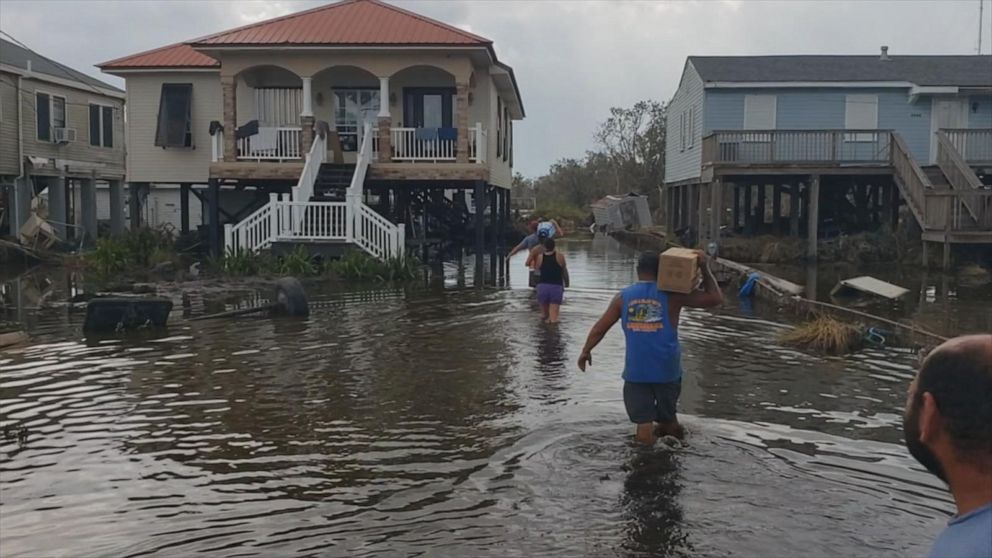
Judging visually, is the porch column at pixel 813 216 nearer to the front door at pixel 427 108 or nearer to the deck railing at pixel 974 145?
the deck railing at pixel 974 145

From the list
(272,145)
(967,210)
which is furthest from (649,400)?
(272,145)

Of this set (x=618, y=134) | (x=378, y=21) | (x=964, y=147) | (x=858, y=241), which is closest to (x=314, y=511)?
(x=378, y=21)

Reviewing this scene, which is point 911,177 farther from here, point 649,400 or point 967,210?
point 649,400

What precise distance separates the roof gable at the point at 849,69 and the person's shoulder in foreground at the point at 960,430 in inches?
1182

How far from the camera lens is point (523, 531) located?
610 centimetres

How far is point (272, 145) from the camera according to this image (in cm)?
2584

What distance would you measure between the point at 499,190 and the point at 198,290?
1696cm

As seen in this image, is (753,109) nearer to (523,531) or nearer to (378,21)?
(378,21)

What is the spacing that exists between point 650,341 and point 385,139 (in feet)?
60.6

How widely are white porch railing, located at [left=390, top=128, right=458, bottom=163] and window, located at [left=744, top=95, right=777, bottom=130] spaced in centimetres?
1074

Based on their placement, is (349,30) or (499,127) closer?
(349,30)

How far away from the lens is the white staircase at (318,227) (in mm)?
22719

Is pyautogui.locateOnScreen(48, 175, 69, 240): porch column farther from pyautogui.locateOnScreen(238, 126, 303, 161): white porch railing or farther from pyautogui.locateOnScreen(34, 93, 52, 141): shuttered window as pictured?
pyautogui.locateOnScreen(238, 126, 303, 161): white porch railing

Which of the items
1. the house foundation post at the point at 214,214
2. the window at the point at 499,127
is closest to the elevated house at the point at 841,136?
the window at the point at 499,127
